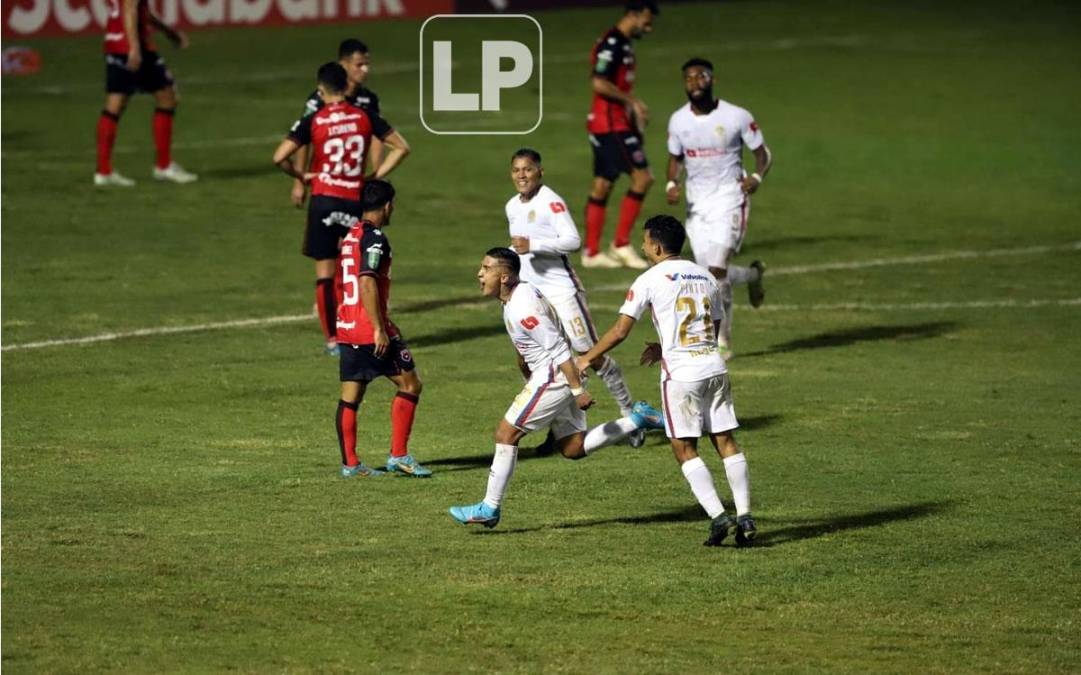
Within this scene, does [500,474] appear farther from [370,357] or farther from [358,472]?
[370,357]

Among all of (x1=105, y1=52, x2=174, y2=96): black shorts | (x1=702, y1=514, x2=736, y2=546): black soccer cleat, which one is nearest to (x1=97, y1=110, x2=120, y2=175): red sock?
(x1=105, y1=52, x2=174, y2=96): black shorts

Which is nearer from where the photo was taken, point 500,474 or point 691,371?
point 691,371

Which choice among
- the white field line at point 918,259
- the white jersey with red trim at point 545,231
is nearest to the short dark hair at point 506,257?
the white jersey with red trim at point 545,231

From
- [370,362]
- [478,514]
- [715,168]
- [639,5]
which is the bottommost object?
[478,514]

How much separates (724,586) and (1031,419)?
17.2 ft

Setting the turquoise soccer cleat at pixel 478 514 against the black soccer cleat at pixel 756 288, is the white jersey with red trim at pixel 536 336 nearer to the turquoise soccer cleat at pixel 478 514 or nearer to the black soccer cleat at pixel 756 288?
the turquoise soccer cleat at pixel 478 514

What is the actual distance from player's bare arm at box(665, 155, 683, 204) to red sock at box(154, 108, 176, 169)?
9147 millimetres

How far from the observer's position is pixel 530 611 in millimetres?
10750

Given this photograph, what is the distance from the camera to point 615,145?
75.1ft

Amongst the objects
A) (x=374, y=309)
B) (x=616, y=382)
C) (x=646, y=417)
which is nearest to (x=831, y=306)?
(x=616, y=382)

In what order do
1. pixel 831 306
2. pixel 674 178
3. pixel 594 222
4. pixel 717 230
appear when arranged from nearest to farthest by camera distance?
pixel 674 178, pixel 717 230, pixel 831 306, pixel 594 222

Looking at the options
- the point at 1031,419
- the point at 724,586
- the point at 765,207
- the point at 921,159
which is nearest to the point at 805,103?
the point at 921,159

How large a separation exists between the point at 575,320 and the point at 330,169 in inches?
146

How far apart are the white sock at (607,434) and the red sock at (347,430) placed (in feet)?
5.06
